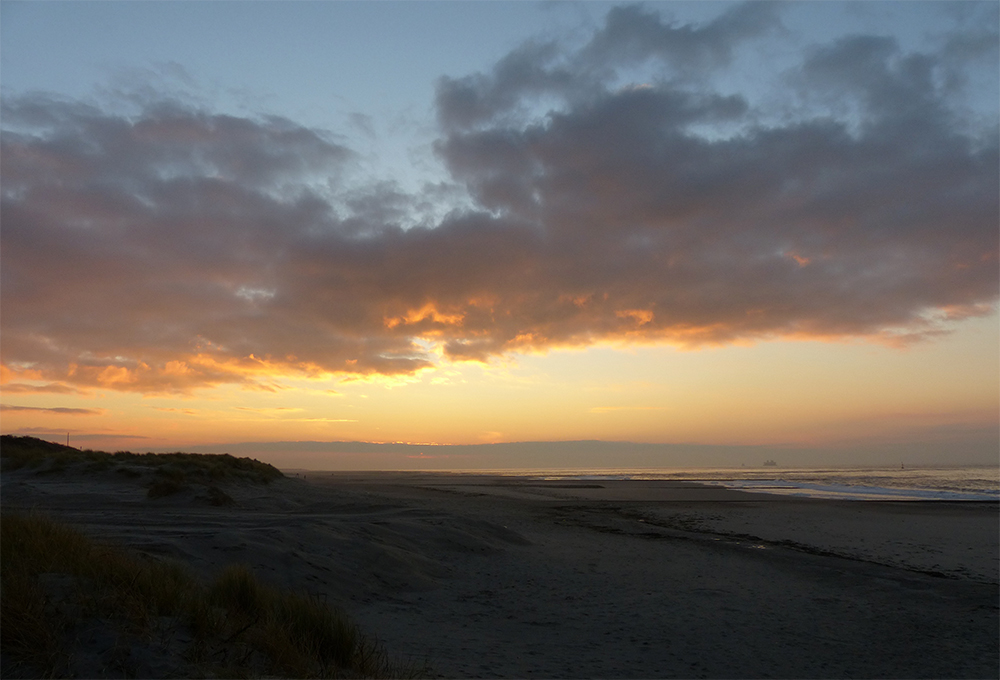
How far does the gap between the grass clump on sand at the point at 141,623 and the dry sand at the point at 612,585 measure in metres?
1.71

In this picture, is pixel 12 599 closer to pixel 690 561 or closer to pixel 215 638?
pixel 215 638

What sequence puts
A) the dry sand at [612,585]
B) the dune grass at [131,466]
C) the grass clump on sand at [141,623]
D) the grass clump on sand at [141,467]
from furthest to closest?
the dune grass at [131,466], the grass clump on sand at [141,467], the dry sand at [612,585], the grass clump on sand at [141,623]

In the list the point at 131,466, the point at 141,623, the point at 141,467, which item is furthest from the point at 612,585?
the point at 131,466

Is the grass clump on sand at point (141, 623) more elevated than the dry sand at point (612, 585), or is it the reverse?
the grass clump on sand at point (141, 623)

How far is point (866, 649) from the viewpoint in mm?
9297

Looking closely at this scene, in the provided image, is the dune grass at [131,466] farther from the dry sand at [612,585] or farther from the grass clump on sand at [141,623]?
the grass clump on sand at [141,623]

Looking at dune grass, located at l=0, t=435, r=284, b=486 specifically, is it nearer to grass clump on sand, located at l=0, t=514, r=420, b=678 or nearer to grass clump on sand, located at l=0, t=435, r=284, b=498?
grass clump on sand, located at l=0, t=435, r=284, b=498

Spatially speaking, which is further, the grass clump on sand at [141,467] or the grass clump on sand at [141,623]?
the grass clump on sand at [141,467]

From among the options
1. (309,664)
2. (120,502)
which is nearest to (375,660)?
(309,664)

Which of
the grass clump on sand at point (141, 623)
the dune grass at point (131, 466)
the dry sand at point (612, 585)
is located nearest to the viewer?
the grass clump on sand at point (141, 623)

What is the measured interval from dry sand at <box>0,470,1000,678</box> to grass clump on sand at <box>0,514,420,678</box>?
1.71 metres

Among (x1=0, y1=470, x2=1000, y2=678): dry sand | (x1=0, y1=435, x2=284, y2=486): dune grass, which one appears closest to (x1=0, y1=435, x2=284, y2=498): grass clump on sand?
(x1=0, y1=435, x2=284, y2=486): dune grass

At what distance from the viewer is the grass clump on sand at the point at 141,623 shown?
16.2ft

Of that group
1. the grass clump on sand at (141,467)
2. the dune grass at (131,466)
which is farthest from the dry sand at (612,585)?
the dune grass at (131,466)
